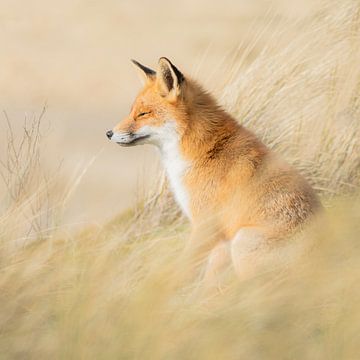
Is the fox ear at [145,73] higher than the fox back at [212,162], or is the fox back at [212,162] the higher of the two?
the fox ear at [145,73]

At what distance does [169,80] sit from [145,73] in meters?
0.24

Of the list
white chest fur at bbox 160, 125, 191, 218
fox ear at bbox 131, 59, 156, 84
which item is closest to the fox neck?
white chest fur at bbox 160, 125, 191, 218

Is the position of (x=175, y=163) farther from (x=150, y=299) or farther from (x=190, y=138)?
(x=150, y=299)

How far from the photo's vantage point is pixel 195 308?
3.87 m

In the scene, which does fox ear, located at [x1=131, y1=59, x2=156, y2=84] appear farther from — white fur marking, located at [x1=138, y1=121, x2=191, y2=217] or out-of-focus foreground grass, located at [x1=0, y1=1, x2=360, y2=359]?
A: out-of-focus foreground grass, located at [x1=0, y1=1, x2=360, y2=359]

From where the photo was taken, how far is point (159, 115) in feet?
18.2

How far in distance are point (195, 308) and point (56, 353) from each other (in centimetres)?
64

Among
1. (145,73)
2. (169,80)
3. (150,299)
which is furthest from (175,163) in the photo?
(150,299)

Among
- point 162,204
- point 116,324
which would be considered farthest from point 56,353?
point 162,204

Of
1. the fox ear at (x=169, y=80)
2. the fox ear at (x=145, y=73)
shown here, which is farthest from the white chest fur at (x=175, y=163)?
the fox ear at (x=145, y=73)

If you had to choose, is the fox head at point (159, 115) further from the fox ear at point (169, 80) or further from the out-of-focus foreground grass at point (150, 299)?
the out-of-focus foreground grass at point (150, 299)

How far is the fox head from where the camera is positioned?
553cm

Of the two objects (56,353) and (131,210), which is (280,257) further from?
(131,210)

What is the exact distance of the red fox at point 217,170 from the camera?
4.66 meters
